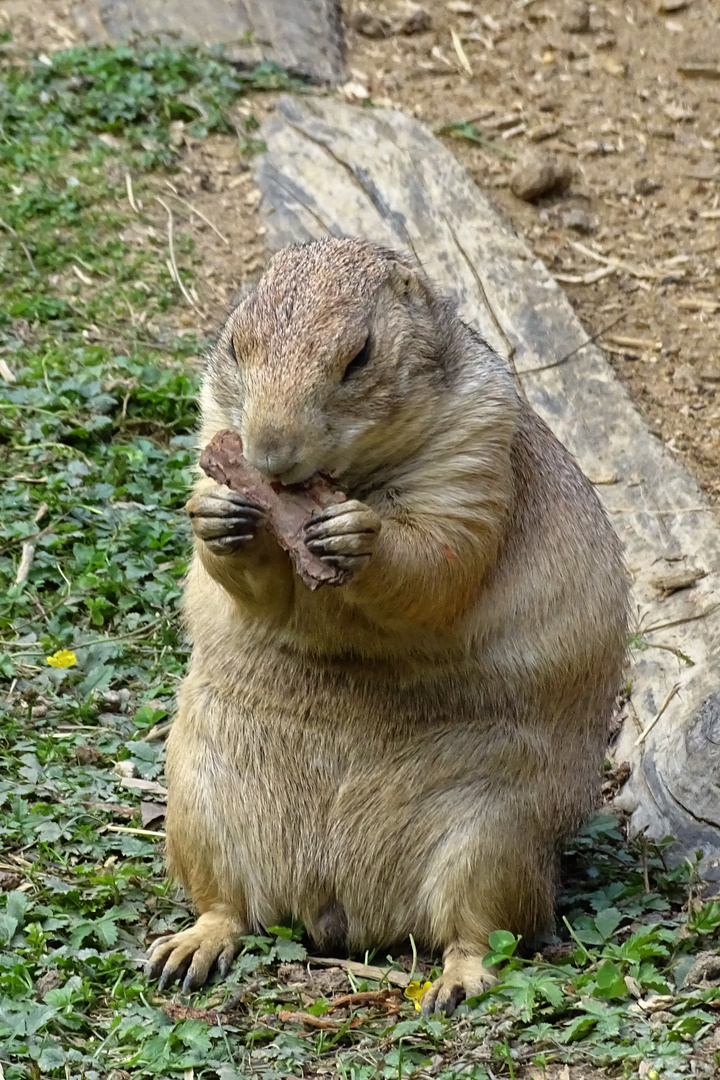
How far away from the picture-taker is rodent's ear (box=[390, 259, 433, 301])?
452cm

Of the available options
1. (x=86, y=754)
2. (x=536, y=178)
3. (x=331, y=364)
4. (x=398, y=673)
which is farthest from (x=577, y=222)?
(x=331, y=364)

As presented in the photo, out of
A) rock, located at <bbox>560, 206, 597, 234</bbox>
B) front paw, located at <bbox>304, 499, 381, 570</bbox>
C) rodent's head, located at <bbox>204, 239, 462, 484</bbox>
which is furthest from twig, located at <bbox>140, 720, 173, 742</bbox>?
rock, located at <bbox>560, 206, 597, 234</bbox>

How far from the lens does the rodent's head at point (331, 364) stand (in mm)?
3883

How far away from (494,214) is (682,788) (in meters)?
4.28

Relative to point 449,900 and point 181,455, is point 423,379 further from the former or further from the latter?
point 181,455

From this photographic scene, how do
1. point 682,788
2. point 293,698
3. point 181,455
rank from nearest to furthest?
point 293,698 → point 682,788 → point 181,455

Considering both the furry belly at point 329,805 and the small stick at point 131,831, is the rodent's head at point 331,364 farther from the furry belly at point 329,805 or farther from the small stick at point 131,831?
the small stick at point 131,831

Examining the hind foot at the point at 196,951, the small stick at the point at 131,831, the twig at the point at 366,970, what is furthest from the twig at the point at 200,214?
the twig at the point at 366,970

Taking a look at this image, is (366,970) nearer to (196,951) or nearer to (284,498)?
(196,951)

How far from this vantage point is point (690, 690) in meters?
5.67

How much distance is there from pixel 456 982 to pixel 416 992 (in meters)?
0.13

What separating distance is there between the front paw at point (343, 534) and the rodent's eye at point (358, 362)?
367mm

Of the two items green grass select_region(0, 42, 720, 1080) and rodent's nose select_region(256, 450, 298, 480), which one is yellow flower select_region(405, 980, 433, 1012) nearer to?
green grass select_region(0, 42, 720, 1080)

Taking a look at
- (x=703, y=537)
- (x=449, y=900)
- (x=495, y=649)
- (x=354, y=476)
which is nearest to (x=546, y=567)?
(x=495, y=649)
